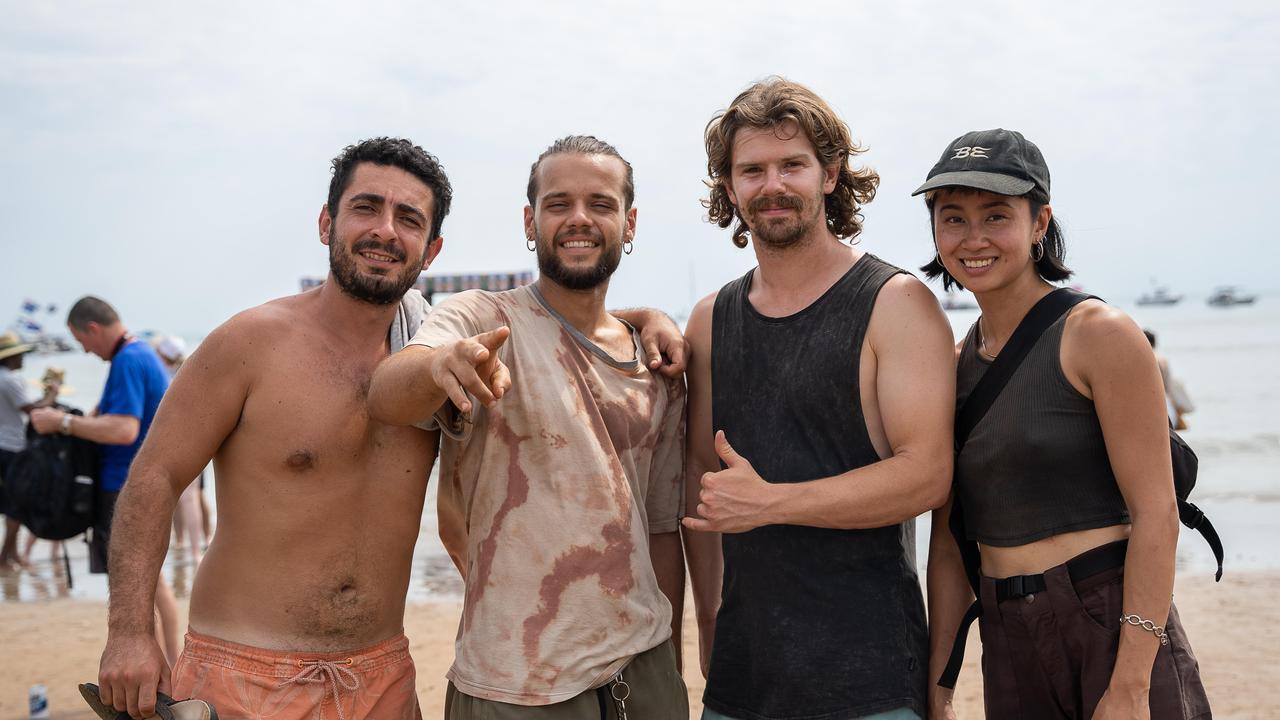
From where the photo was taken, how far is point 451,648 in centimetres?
746

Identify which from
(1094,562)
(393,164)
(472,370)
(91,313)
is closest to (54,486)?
(91,313)

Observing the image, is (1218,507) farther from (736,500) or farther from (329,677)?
(329,677)

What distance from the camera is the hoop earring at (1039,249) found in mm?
2943

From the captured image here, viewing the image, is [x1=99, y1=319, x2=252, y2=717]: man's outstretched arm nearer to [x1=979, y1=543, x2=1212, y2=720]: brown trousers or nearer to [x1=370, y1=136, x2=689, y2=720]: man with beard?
[x1=370, y1=136, x2=689, y2=720]: man with beard

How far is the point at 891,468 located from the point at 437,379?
1.32 meters

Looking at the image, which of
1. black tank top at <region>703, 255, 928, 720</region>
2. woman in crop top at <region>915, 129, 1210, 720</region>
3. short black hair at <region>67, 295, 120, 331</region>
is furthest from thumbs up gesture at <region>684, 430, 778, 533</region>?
short black hair at <region>67, 295, 120, 331</region>

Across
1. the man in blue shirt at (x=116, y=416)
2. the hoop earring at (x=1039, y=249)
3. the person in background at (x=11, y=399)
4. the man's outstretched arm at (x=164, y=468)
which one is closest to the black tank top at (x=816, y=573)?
the hoop earring at (x=1039, y=249)

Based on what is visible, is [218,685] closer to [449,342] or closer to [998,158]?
[449,342]

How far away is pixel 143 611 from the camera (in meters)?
2.85

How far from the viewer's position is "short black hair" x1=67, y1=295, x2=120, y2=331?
6652 mm

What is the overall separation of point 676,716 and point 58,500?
16.2 feet

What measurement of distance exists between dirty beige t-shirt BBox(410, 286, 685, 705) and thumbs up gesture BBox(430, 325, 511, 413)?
0.24m

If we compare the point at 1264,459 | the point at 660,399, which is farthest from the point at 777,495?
the point at 1264,459

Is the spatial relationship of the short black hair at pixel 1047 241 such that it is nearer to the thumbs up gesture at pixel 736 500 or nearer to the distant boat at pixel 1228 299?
the thumbs up gesture at pixel 736 500
